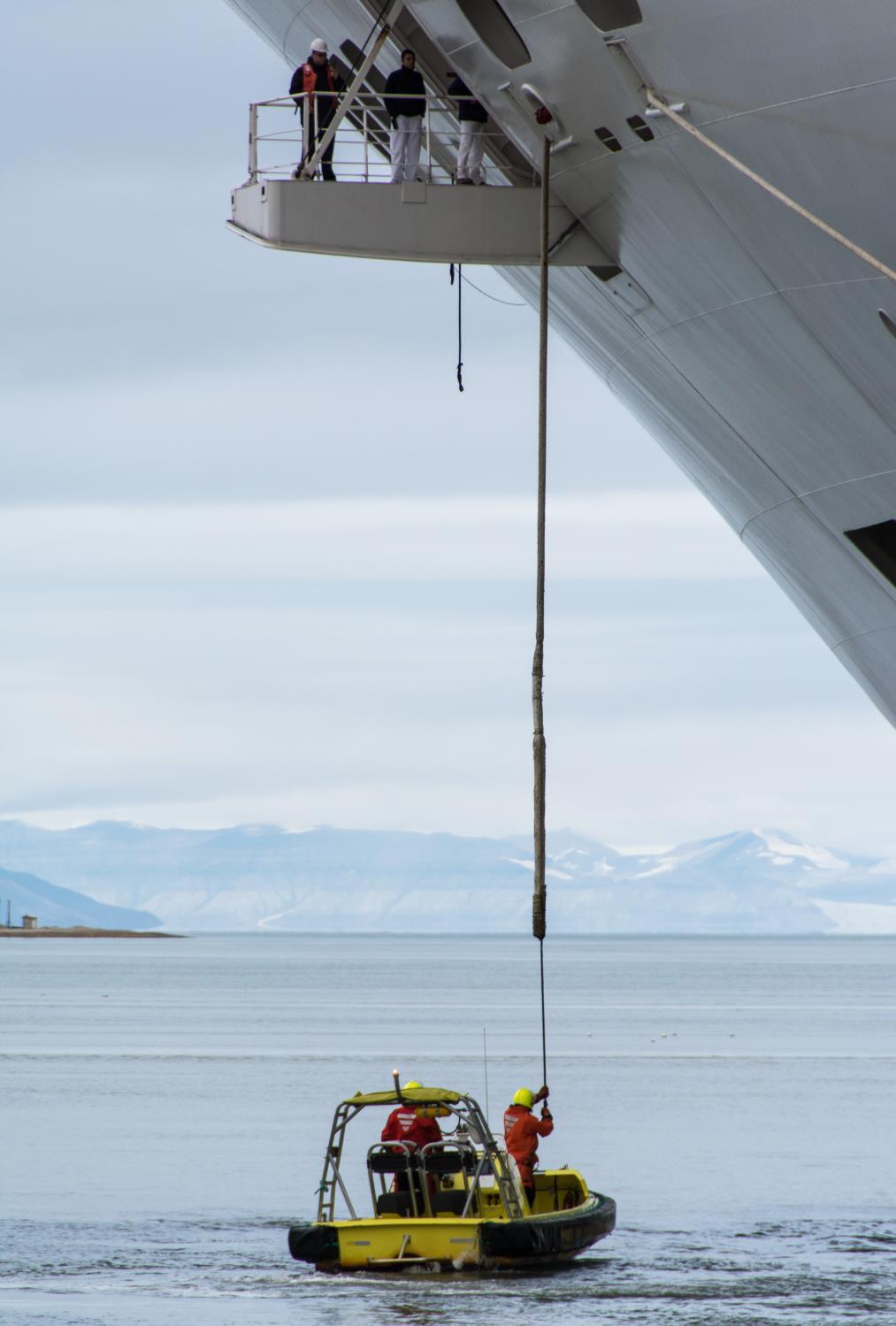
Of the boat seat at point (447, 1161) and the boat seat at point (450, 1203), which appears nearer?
the boat seat at point (447, 1161)

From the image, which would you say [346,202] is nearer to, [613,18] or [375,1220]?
[613,18]

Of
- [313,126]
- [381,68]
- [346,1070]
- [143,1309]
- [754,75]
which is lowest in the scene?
[143,1309]

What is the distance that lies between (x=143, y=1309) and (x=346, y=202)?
1425cm

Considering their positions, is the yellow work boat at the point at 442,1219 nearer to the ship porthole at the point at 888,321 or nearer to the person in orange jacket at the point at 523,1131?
the person in orange jacket at the point at 523,1131

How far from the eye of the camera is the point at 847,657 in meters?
19.4

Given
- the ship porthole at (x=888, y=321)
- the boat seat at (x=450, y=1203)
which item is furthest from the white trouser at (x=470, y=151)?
the boat seat at (x=450, y=1203)

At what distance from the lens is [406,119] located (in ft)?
51.0

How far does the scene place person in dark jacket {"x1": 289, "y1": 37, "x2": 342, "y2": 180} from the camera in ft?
50.8

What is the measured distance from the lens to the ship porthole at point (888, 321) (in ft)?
43.4

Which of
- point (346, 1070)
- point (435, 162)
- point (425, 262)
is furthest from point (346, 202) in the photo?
point (346, 1070)

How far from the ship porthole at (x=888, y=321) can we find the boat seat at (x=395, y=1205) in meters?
11.7

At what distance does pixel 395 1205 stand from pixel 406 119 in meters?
11.6

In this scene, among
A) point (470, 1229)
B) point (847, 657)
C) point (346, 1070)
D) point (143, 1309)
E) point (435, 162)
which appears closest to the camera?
point (435, 162)

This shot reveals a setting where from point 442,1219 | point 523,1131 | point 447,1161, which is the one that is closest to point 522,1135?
point 523,1131
